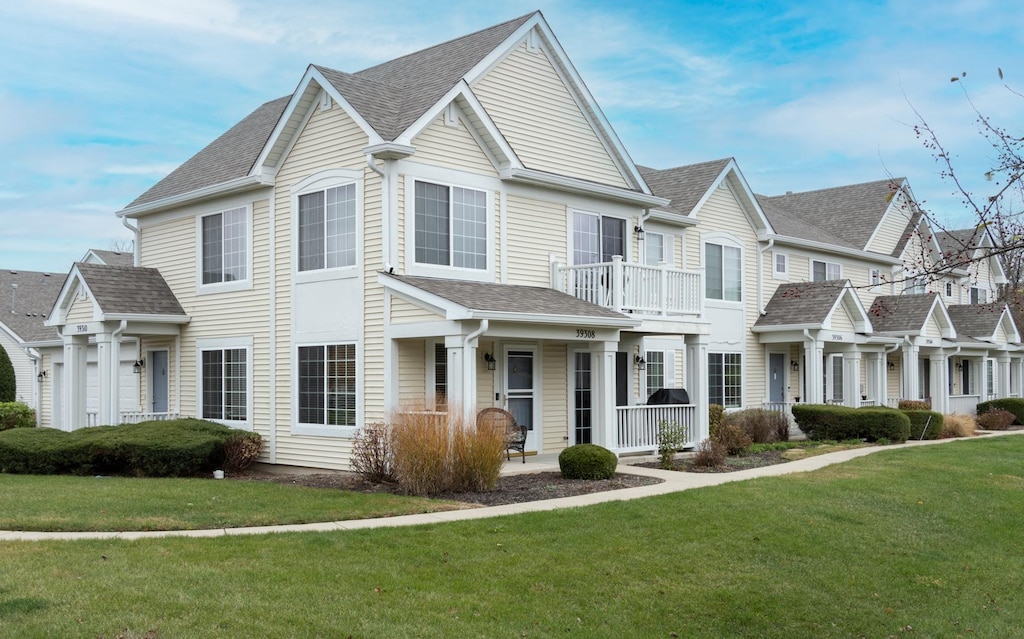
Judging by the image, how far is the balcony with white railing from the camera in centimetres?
1922

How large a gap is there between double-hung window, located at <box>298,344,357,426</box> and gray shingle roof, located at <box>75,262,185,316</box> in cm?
436

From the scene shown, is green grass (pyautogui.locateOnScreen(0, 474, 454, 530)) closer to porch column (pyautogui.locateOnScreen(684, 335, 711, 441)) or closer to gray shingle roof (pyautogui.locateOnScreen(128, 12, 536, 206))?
gray shingle roof (pyautogui.locateOnScreen(128, 12, 536, 206))

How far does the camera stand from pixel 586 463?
15797 mm

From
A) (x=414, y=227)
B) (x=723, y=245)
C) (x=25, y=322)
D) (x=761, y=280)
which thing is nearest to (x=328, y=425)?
(x=414, y=227)

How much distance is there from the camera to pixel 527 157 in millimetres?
19438

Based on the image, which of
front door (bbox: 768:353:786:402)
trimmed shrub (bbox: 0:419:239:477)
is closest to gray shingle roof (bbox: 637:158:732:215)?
front door (bbox: 768:353:786:402)

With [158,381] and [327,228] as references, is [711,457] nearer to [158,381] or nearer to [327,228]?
[327,228]

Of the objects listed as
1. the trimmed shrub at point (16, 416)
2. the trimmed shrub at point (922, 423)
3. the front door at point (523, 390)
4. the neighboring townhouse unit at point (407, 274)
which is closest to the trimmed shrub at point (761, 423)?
the neighboring townhouse unit at point (407, 274)

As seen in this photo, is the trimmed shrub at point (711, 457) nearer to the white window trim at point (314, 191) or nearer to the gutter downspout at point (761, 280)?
the white window trim at point (314, 191)

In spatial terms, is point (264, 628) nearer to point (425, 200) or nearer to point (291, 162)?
point (425, 200)

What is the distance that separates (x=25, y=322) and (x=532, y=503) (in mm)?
27344

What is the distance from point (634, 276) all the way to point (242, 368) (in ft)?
27.1

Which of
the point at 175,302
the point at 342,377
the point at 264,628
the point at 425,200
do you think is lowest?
the point at 264,628

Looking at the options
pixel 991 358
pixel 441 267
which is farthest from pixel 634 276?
pixel 991 358
